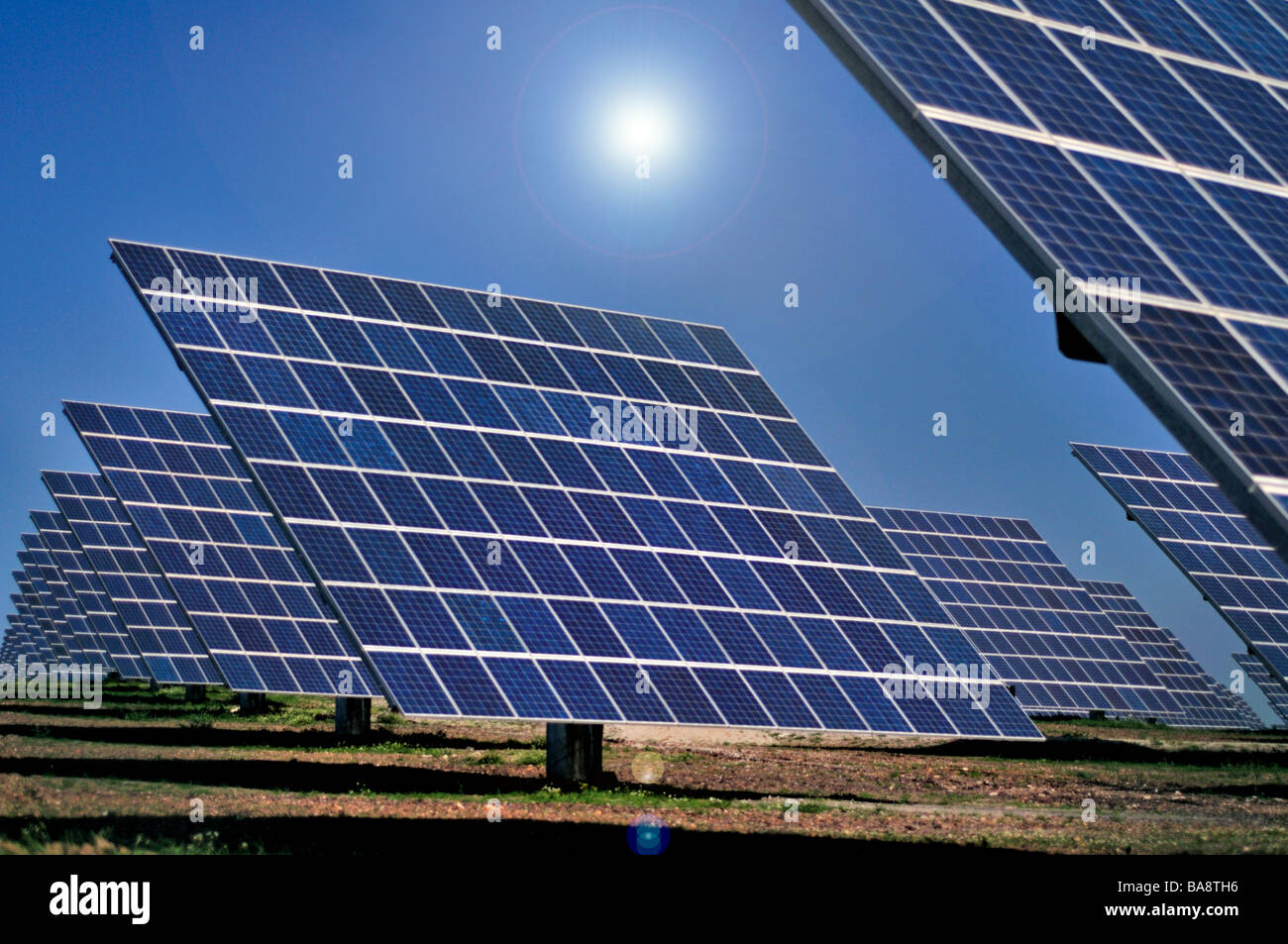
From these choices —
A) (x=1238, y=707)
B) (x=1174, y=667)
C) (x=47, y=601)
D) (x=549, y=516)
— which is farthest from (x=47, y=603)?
(x=549, y=516)

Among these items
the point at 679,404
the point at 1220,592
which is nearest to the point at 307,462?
the point at 679,404

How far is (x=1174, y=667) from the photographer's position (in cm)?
6369

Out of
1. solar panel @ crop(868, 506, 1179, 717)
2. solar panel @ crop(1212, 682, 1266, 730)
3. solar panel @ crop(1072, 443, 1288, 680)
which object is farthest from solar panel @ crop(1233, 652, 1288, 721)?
solar panel @ crop(1072, 443, 1288, 680)

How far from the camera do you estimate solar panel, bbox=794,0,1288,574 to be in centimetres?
1190

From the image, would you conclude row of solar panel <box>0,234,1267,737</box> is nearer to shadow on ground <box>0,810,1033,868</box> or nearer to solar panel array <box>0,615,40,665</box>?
shadow on ground <box>0,810,1033,868</box>

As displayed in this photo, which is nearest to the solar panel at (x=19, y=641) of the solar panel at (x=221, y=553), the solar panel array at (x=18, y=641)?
the solar panel array at (x=18, y=641)

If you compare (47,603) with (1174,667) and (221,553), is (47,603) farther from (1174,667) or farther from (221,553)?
(1174,667)

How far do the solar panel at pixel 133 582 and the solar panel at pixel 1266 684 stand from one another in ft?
154

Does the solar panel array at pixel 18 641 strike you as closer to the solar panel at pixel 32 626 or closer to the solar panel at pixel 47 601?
the solar panel at pixel 32 626

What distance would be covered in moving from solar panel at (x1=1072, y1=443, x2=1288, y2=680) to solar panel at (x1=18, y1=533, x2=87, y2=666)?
67294mm

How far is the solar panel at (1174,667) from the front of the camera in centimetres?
6209

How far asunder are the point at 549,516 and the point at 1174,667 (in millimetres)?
46993

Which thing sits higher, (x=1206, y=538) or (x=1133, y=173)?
(x=1133, y=173)
